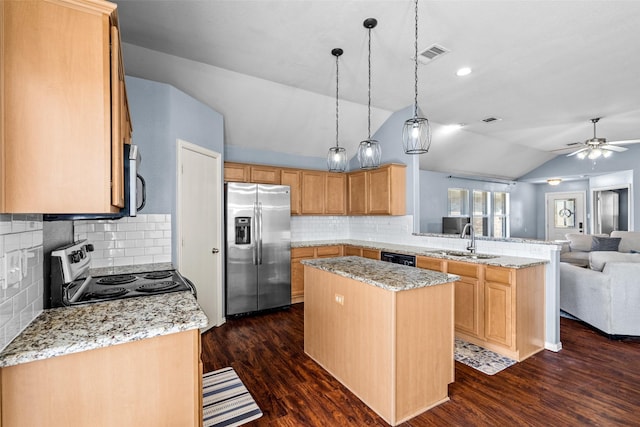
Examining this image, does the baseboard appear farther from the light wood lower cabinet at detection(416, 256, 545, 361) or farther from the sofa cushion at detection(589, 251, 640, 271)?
the sofa cushion at detection(589, 251, 640, 271)

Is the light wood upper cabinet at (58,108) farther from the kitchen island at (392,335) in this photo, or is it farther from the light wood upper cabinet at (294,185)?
the light wood upper cabinet at (294,185)

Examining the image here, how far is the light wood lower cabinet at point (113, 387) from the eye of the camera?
110 centimetres

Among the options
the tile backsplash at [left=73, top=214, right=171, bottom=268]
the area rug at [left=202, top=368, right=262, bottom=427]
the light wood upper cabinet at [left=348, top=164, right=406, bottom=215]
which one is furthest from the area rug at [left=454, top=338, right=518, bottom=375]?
the tile backsplash at [left=73, top=214, right=171, bottom=268]

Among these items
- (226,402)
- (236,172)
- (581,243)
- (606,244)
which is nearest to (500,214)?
(581,243)

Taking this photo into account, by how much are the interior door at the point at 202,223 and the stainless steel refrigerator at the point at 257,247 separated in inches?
7.8

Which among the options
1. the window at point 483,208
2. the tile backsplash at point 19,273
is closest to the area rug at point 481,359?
the tile backsplash at point 19,273

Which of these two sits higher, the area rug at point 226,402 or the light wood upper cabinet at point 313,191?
the light wood upper cabinet at point 313,191

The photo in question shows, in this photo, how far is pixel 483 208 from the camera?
8281 millimetres

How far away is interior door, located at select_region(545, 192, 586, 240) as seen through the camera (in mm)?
8578

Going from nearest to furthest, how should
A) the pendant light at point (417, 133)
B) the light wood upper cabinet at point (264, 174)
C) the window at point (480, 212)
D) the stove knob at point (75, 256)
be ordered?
the stove knob at point (75, 256) < the pendant light at point (417, 133) < the light wood upper cabinet at point (264, 174) < the window at point (480, 212)

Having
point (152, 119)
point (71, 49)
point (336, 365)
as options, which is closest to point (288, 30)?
point (152, 119)

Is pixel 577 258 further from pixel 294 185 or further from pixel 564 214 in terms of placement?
pixel 294 185

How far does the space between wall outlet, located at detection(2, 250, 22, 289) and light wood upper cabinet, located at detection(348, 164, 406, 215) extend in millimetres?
4222

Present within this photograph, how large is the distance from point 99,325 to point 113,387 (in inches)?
10.6
